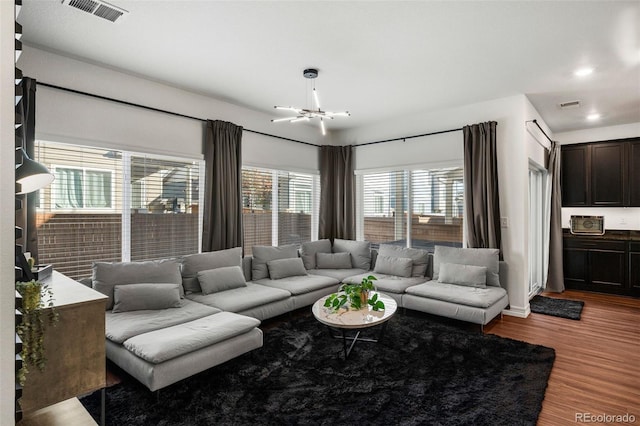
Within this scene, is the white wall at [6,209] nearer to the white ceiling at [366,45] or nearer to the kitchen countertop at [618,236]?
the white ceiling at [366,45]

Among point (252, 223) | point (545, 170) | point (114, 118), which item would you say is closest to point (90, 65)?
point (114, 118)

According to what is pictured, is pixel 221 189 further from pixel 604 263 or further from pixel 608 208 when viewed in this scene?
pixel 608 208

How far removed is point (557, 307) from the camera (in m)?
4.71

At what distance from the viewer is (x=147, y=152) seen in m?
3.81

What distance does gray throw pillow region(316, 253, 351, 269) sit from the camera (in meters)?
5.32

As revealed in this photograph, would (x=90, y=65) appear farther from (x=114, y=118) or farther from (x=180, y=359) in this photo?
(x=180, y=359)

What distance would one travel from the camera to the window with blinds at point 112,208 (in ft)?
10.5

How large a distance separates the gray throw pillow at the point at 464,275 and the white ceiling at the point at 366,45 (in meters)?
2.21

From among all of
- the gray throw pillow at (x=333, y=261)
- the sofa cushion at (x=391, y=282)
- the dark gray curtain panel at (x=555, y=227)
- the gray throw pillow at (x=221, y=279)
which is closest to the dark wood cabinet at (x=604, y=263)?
the dark gray curtain panel at (x=555, y=227)

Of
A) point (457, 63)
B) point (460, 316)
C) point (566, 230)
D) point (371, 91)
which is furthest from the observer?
point (566, 230)

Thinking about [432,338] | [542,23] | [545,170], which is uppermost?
[542,23]

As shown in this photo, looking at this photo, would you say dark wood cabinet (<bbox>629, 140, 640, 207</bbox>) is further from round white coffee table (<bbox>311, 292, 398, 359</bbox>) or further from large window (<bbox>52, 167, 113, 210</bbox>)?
large window (<bbox>52, 167, 113, 210</bbox>)

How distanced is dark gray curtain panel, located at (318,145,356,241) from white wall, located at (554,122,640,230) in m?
3.90

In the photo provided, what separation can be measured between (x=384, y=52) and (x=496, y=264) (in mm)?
2911
